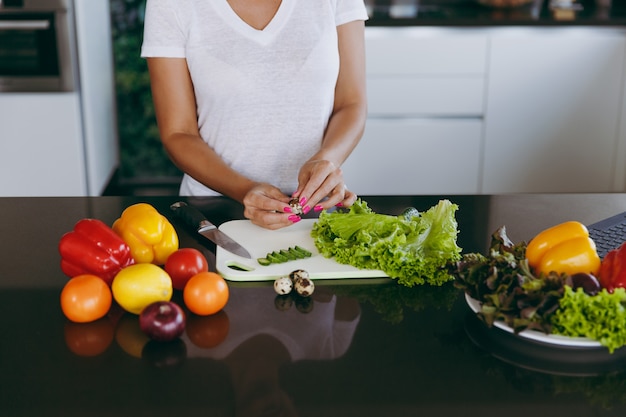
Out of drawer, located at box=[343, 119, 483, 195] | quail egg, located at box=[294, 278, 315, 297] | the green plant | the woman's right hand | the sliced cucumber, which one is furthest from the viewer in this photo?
the green plant

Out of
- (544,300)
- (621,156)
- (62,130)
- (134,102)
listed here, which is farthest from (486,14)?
(544,300)

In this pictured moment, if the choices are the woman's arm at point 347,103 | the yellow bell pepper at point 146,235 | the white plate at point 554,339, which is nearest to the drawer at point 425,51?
the woman's arm at point 347,103

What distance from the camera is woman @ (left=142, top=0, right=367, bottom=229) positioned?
1.65m

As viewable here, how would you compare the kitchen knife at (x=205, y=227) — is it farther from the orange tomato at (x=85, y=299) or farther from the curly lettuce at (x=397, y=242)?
the orange tomato at (x=85, y=299)

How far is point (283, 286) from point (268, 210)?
248 millimetres

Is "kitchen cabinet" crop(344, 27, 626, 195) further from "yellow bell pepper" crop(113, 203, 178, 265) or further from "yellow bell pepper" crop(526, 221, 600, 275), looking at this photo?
"yellow bell pepper" crop(526, 221, 600, 275)

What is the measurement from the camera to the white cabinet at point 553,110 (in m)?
3.20

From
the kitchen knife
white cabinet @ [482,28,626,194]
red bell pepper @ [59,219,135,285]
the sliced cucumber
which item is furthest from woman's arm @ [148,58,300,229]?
white cabinet @ [482,28,626,194]

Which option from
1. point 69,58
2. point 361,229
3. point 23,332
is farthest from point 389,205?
point 69,58

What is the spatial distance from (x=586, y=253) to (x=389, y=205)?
1.84 feet

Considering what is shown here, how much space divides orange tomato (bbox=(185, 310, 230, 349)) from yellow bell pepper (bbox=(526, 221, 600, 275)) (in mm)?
423

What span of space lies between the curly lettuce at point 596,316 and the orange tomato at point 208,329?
421 mm

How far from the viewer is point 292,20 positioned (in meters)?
1.71

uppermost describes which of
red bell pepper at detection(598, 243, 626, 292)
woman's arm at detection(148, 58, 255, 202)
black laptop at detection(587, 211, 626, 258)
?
woman's arm at detection(148, 58, 255, 202)
